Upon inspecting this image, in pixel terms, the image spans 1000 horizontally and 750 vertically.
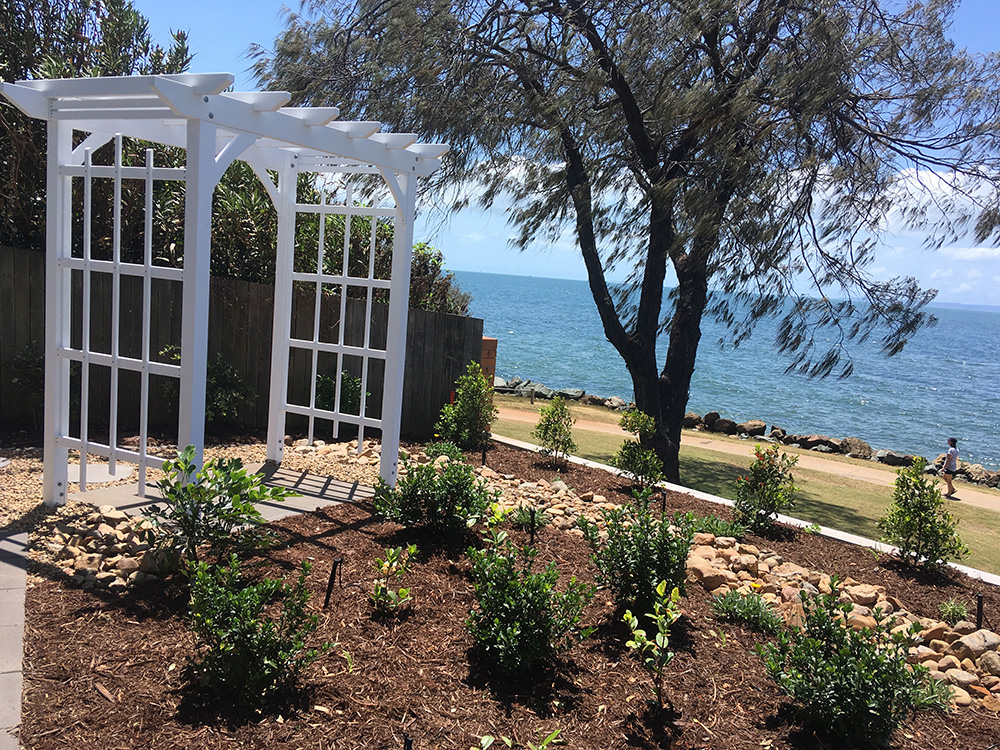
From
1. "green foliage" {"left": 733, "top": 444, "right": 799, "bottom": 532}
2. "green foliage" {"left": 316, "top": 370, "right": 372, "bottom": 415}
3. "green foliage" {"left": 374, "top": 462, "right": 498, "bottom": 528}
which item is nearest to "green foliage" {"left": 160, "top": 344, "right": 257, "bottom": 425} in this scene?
"green foliage" {"left": 316, "top": 370, "right": 372, "bottom": 415}

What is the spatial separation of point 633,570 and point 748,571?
58.3 inches

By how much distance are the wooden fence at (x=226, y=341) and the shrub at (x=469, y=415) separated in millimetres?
471

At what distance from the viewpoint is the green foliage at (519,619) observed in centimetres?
295

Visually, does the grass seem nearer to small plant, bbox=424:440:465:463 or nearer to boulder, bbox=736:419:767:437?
small plant, bbox=424:440:465:463

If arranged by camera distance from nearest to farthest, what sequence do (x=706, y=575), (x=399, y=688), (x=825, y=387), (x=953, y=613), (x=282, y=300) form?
(x=399, y=688) < (x=706, y=575) < (x=953, y=613) < (x=282, y=300) < (x=825, y=387)

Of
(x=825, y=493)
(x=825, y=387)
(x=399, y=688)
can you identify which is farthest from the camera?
(x=825, y=387)

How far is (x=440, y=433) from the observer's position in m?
7.57

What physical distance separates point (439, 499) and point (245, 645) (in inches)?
69.0

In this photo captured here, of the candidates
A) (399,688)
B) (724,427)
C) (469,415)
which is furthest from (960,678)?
(724,427)

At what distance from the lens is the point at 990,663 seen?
3736 mm

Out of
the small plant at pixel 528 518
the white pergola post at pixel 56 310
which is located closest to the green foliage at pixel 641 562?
the small plant at pixel 528 518

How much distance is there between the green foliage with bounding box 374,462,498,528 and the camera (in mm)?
4301

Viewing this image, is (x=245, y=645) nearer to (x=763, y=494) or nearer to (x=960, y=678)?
(x=960, y=678)

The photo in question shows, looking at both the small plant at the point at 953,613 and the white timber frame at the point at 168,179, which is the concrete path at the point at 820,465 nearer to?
the small plant at the point at 953,613
